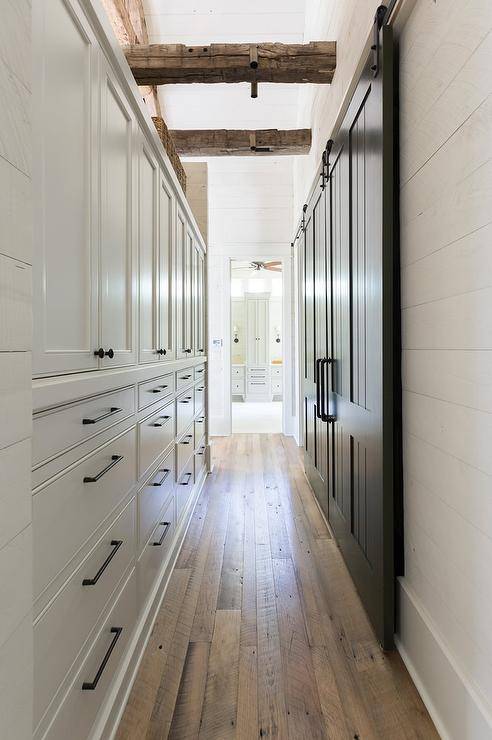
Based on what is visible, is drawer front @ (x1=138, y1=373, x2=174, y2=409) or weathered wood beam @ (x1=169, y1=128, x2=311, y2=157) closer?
drawer front @ (x1=138, y1=373, x2=174, y2=409)

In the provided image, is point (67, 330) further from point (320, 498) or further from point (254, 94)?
point (254, 94)

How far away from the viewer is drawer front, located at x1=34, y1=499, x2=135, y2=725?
2.76ft

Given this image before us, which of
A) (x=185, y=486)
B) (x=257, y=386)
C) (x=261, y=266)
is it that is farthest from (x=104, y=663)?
(x=257, y=386)

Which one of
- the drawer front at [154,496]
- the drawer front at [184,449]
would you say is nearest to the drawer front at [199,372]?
the drawer front at [184,449]

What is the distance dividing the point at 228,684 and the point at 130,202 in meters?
1.64

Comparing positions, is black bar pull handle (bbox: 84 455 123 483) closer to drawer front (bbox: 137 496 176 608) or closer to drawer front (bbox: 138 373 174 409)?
drawer front (bbox: 138 373 174 409)

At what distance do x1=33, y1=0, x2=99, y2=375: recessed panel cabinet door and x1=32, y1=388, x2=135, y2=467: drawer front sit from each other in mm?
98

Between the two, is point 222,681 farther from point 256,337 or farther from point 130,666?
point 256,337

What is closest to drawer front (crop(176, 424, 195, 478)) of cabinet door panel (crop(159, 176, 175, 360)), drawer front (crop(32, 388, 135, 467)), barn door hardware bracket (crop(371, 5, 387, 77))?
cabinet door panel (crop(159, 176, 175, 360))

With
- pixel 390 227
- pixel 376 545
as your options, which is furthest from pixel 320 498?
pixel 390 227

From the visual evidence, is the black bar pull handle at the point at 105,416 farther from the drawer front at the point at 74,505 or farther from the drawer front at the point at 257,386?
the drawer front at the point at 257,386

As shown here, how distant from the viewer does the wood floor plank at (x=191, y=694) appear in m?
1.24

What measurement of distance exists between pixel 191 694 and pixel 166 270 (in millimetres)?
1747

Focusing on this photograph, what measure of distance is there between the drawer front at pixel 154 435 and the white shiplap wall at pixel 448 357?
0.97m
